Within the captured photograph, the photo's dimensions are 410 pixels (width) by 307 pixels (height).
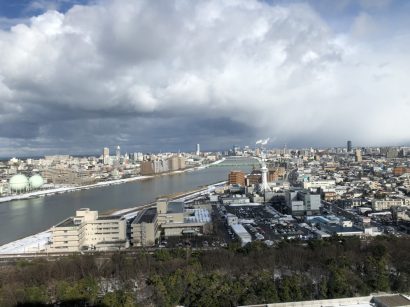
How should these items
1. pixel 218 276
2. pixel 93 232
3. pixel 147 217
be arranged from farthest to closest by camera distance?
pixel 147 217
pixel 93 232
pixel 218 276

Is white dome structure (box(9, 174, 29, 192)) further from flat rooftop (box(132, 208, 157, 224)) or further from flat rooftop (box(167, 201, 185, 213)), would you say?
flat rooftop (box(132, 208, 157, 224))

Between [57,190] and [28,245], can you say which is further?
[57,190]

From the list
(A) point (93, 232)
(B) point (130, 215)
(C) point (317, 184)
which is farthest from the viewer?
(C) point (317, 184)

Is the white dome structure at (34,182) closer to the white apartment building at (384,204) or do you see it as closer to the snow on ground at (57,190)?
the snow on ground at (57,190)

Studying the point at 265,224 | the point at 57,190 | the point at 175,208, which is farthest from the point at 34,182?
the point at 265,224

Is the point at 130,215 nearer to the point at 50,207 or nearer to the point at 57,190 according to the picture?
the point at 50,207

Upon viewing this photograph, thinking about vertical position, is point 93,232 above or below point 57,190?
above
